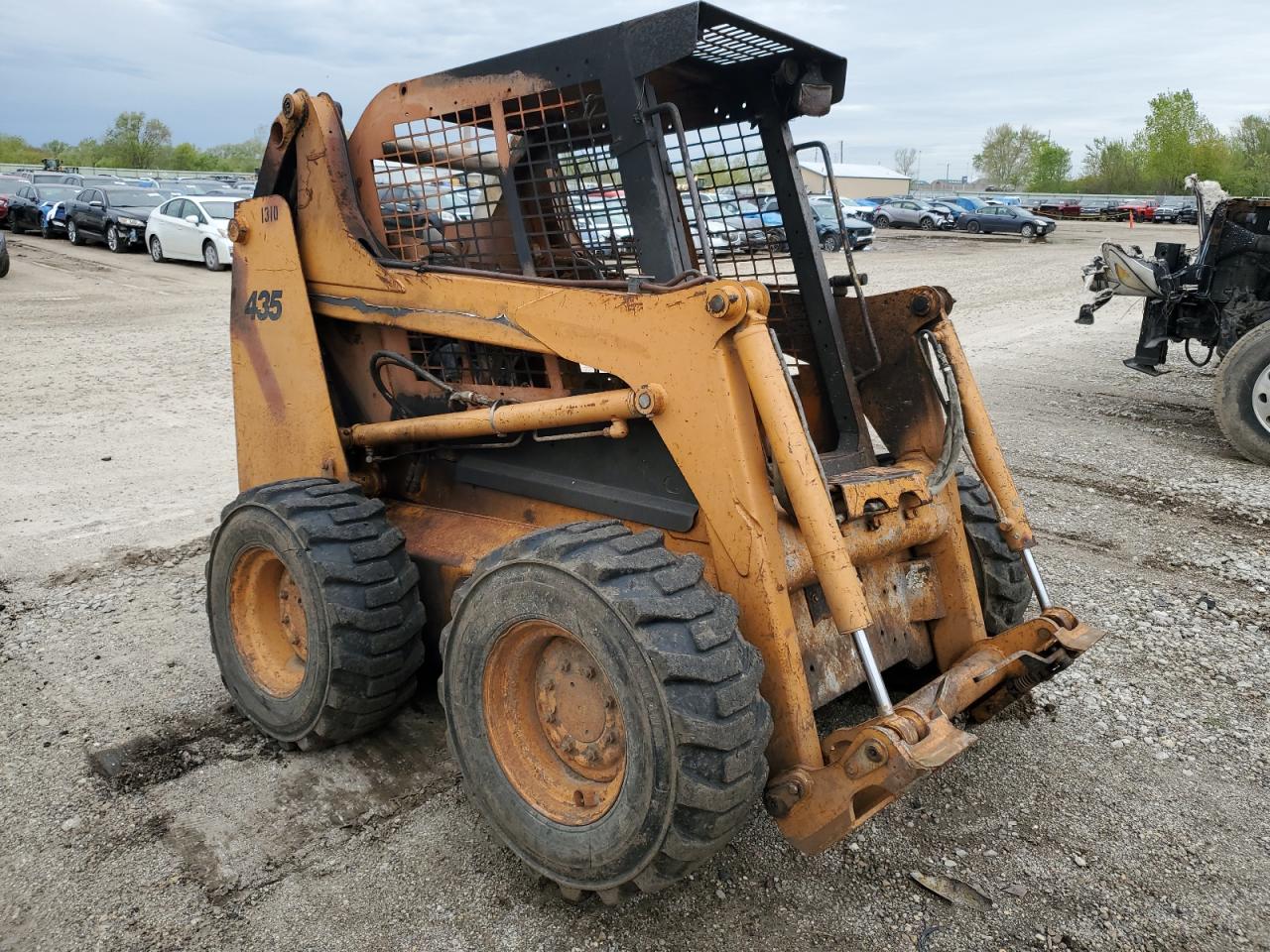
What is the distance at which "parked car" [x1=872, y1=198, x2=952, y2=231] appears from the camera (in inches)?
1542

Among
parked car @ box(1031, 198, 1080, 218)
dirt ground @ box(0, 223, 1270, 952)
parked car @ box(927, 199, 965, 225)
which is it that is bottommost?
dirt ground @ box(0, 223, 1270, 952)

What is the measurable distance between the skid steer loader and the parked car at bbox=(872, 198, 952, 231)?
37.4 metres

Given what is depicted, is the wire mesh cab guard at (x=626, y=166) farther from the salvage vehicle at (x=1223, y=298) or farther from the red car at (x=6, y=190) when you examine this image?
the red car at (x=6, y=190)

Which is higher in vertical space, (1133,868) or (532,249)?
(532,249)

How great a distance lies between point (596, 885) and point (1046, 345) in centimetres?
1243

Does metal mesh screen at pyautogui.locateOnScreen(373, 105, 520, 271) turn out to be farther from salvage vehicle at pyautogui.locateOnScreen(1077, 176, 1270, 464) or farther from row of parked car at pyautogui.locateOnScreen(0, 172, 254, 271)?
row of parked car at pyautogui.locateOnScreen(0, 172, 254, 271)

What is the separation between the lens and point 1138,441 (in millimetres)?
8883

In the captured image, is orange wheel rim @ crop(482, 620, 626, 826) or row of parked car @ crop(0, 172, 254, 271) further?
row of parked car @ crop(0, 172, 254, 271)

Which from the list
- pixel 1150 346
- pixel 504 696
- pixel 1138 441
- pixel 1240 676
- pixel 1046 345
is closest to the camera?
pixel 504 696

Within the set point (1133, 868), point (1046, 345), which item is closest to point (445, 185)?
point (1133, 868)

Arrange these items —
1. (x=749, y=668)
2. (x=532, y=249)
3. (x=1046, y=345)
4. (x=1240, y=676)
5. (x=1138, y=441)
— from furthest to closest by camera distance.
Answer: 1. (x=1046, y=345)
2. (x=1138, y=441)
3. (x=1240, y=676)
4. (x=532, y=249)
5. (x=749, y=668)

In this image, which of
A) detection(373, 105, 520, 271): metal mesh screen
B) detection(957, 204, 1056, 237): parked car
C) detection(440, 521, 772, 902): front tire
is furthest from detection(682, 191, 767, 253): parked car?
detection(957, 204, 1056, 237): parked car

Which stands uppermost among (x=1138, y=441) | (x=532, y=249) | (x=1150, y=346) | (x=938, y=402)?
(x=532, y=249)

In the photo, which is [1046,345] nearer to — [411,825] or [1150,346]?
[1150,346]
